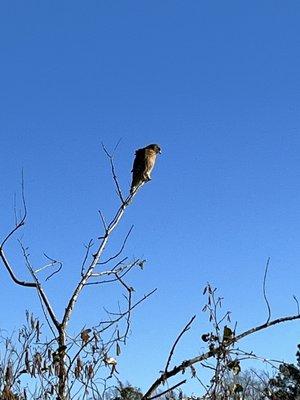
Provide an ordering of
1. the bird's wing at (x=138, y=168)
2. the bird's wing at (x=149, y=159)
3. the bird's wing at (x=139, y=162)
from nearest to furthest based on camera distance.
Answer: the bird's wing at (x=138, y=168) < the bird's wing at (x=139, y=162) < the bird's wing at (x=149, y=159)

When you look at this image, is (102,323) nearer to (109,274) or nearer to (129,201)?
(109,274)

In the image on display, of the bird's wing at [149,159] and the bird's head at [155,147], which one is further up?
the bird's head at [155,147]

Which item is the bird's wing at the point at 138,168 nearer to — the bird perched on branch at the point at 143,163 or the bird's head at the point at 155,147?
the bird perched on branch at the point at 143,163

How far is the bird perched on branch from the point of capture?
698cm

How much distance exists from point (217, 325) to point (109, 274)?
769 millimetres

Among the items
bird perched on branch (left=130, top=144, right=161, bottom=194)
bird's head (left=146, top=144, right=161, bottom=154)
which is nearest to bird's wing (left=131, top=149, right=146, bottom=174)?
bird perched on branch (left=130, top=144, right=161, bottom=194)

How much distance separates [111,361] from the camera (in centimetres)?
346

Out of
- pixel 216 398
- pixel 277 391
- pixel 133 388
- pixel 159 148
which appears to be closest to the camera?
pixel 216 398

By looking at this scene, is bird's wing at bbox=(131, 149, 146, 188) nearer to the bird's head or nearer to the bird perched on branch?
the bird perched on branch

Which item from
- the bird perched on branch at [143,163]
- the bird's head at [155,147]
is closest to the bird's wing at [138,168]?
the bird perched on branch at [143,163]

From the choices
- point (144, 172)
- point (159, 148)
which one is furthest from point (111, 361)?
point (159, 148)

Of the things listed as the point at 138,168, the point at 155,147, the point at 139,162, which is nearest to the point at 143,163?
the point at 139,162

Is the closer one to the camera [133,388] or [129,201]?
[133,388]

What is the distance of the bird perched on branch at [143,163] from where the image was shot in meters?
6.98
